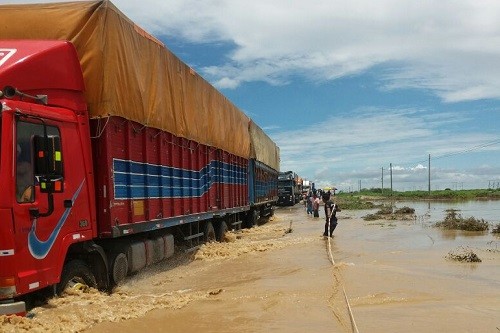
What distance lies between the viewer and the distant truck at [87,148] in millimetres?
5359

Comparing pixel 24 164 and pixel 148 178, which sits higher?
pixel 24 164

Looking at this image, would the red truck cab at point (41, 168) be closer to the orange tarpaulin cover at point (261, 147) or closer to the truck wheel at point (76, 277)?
the truck wheel at point (76, 277)

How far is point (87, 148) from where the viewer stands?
6824 millimetres

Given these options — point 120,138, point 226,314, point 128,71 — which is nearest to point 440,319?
point 226,314

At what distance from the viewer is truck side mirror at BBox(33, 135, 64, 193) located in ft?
17.3

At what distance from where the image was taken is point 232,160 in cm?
1605

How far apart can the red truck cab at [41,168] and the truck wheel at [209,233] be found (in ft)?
21.1

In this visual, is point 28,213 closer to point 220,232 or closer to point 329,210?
point 220,232

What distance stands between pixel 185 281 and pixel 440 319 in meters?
4.80

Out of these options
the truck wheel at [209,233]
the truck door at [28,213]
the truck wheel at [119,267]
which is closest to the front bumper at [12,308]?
the truck door at [28,213]

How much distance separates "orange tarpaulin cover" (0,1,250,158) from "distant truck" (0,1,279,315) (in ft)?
0.06

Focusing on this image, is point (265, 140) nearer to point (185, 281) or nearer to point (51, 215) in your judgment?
point (185, 281)

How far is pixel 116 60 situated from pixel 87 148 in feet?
4.90

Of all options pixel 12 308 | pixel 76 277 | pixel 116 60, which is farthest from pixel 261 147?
pixel 12 308
